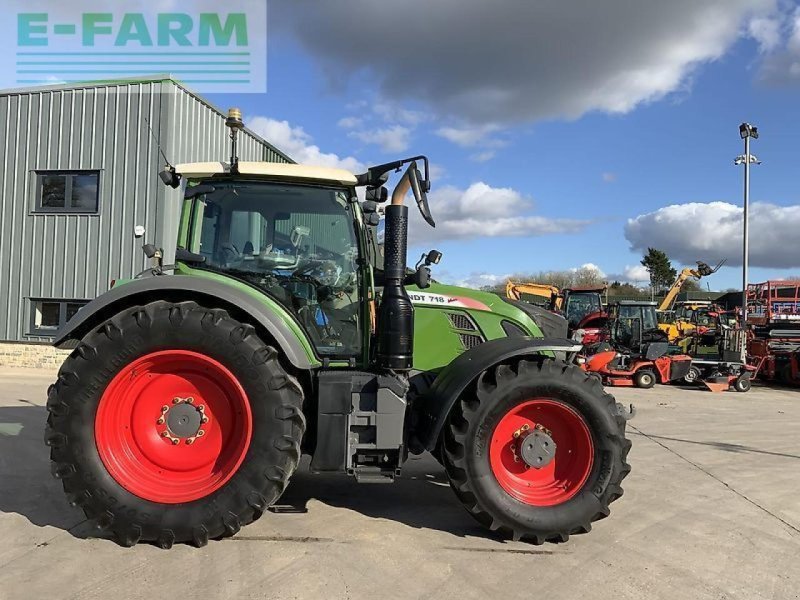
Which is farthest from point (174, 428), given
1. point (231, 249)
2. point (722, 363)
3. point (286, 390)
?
point (722, 363)

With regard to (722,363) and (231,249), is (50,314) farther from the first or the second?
(722,363)

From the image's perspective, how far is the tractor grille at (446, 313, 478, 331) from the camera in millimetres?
4387

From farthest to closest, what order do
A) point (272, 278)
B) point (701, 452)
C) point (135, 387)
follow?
point (701, 452) → point (272, 278) → point (135, 387)

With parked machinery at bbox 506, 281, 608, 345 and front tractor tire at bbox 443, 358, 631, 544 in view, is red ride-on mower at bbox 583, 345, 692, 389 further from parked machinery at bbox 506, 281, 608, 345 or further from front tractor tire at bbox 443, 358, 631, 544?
front tractor tire at bbox 443, 358, 631, 544

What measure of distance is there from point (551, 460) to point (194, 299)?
8.44ft

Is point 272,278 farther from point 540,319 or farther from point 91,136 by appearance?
point 91,136

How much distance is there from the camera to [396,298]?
12.6 ft

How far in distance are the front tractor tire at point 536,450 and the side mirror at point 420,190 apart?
3.65ft

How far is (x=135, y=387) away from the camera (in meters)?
3.71

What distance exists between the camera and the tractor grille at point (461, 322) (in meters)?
4.39

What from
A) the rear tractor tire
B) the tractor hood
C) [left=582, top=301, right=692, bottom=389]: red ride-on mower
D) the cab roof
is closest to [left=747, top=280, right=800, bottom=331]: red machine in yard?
[left=582, top=301, right=692, bottom=389]: red ride-on mower

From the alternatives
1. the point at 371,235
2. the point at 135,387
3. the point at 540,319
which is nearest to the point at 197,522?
the point at 135,387

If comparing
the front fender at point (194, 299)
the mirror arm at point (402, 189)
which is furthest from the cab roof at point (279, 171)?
the front fender at point (194, 299)

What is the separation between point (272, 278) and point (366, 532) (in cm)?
181
